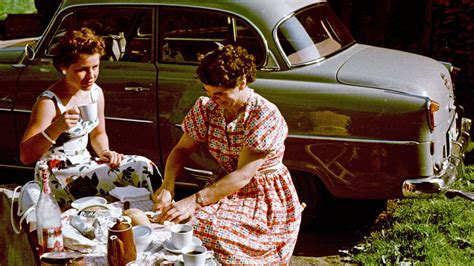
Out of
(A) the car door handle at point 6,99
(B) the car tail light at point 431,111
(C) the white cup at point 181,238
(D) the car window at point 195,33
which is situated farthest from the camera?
(A) the car door handle at point 6,99

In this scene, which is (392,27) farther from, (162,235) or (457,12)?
(162,235)

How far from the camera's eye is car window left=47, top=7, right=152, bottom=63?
5371mm

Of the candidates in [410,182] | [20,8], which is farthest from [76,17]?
[20,8]

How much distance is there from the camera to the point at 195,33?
17.8ft

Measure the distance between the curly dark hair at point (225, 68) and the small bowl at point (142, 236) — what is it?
0.81m

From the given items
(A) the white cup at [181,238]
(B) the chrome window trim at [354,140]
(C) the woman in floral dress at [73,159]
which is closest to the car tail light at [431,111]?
(B) the chrome window trim at [354,140]

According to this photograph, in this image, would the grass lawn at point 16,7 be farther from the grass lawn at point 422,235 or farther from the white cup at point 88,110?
the white cup at point 88,110

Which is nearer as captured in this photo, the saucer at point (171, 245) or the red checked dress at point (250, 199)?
the saucer at point (171, 245)

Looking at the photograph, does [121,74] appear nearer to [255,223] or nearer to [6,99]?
[6,99]

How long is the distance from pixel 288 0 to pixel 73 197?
7.96 ft

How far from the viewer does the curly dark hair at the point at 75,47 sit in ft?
12.5

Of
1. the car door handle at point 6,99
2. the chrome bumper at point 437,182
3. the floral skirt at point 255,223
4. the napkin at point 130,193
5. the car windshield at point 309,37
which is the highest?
the car windshield at point 309,37

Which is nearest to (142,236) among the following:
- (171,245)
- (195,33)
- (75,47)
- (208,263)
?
(171,245)

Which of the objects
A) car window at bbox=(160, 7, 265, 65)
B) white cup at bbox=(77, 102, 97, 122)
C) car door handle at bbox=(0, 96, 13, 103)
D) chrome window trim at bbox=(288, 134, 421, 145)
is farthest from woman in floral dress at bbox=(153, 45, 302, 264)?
car door handle at bbox=(0, 96, 13, 103)
